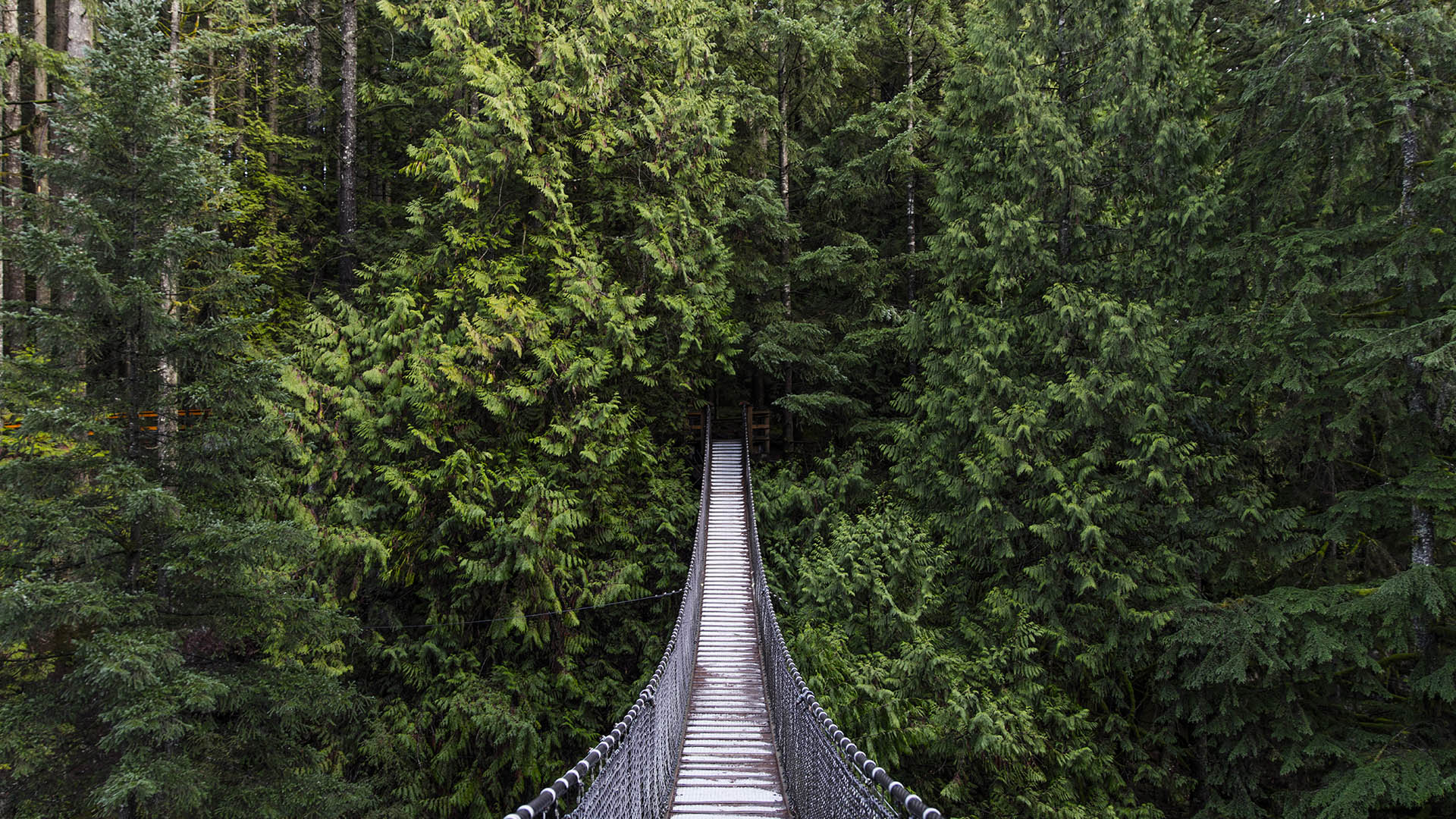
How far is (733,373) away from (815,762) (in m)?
7.61

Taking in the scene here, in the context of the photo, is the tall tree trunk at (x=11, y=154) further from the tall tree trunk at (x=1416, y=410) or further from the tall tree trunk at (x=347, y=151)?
the tall tree trunk at (x=1416, y=410)

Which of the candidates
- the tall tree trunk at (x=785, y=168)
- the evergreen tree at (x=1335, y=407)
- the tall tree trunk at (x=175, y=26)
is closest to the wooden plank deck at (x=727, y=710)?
the tall tree trunk at (x=785, y=168)

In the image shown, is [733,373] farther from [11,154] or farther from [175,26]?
[11,154]

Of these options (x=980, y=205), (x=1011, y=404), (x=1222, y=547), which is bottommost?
(x=1222, y=547)

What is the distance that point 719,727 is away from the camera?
683 cm

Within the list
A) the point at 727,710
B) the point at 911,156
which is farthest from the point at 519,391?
the point at 911,156

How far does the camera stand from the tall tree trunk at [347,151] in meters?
12.3

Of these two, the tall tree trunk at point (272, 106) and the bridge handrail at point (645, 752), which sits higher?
the tall tree trunk at point (272, 106)

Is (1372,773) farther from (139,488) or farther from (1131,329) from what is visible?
(139,488)

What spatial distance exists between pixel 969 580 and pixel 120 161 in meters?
11.2

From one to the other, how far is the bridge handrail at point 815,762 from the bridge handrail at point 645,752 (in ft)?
3.13

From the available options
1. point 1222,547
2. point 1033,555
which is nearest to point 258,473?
point 1033,555

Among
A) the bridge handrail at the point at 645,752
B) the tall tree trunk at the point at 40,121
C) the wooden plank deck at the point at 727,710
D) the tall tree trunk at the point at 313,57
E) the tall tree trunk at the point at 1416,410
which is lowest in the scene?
the wooden plank deck at the point at 727,710

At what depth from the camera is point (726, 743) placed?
21.4 feet
